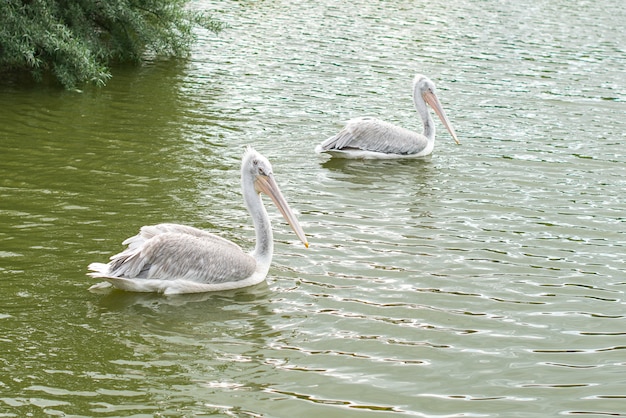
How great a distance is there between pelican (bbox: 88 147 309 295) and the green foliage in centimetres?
568

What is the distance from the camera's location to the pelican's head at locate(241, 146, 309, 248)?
7.27 metres

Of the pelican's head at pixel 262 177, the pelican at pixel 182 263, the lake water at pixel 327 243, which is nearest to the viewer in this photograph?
the lake water at pixel 327 243

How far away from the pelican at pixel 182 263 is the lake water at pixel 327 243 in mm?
113

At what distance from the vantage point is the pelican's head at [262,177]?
23.9 ft

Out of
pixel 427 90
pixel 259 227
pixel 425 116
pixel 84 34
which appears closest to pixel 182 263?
pixel 259 227

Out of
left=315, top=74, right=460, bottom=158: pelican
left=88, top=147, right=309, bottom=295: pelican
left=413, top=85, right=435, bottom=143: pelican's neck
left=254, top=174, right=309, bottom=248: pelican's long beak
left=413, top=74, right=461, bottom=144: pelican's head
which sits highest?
left=413, top=74, right=461, bottom=144: pelican's head

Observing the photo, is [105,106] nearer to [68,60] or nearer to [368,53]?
[68,60]

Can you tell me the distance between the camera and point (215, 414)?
5.18 m

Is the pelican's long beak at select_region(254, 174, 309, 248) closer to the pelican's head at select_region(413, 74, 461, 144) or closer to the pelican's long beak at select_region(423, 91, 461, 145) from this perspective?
the pelican's long beak at select_region(423, 91, 461, 145)

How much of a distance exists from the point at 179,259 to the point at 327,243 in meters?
1.57

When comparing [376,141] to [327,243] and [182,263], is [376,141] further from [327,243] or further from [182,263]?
[182,263]

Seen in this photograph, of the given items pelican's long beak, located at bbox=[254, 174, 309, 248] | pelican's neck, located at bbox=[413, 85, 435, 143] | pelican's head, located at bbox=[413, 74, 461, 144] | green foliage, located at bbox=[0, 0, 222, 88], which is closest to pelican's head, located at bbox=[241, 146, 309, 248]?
pelican's long beak, located at bbox=[254, 174, 309, 248]

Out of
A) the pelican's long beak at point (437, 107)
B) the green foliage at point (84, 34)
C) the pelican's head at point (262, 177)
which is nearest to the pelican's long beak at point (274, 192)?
the pelican's head at point (262, 177)

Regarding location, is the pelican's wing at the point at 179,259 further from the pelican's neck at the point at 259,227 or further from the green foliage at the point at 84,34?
the green foliage at the point at 84,34
